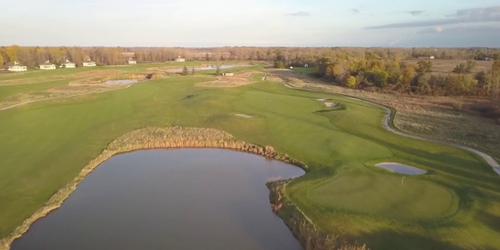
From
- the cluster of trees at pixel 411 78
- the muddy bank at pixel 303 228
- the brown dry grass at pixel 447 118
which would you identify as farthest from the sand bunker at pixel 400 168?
the cluster of trees at pixel 411 78

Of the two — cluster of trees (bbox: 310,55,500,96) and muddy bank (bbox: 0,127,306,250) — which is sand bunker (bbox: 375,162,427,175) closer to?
muddy bank (bbox: 0,127,306,250)

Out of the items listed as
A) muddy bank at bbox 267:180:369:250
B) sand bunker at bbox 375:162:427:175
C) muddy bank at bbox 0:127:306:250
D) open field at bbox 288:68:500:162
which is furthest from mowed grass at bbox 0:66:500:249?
open field at bbox 288:68:500:162

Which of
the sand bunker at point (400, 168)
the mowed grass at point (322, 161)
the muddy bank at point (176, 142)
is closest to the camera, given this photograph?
the mowed grass at point (322, 161)

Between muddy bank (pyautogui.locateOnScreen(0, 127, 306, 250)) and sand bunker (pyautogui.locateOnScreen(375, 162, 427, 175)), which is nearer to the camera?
sand bunker (pyautogui.locateOnScreen(375, 162, 427, 175))

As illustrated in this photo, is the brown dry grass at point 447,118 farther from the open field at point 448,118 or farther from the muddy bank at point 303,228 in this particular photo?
the muddy bank at point 303,228

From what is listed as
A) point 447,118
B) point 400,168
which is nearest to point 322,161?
point 400,168

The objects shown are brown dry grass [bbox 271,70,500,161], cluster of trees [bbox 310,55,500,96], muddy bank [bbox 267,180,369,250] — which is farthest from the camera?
cluster of trees [bbox 310,55,500,96]

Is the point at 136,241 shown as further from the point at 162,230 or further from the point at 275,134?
the point at 275,134
